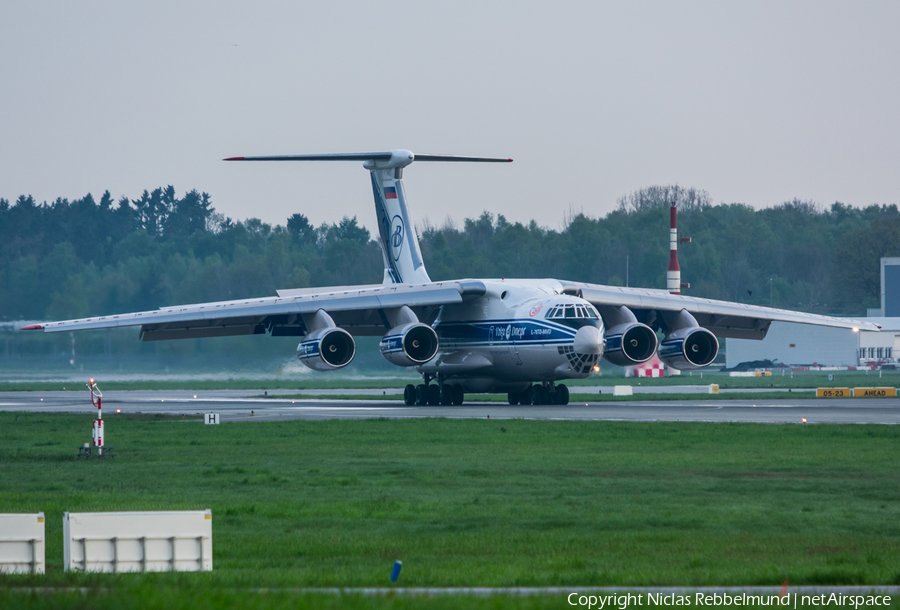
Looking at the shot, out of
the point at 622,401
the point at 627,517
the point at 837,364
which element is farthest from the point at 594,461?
the point at 837,364

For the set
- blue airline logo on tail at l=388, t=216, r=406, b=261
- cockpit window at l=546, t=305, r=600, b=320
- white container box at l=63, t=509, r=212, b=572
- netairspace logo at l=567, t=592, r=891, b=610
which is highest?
blue airline logo on tail at l=388, t=216, r=406, b=261

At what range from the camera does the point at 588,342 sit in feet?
103

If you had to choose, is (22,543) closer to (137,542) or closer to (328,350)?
(137,542)

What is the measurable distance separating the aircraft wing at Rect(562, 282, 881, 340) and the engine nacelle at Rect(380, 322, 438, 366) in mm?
5052

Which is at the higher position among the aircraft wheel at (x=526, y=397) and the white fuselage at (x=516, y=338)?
the white fuselage at (x=516, y=338)

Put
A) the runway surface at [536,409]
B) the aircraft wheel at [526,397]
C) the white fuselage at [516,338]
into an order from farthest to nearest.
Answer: the aircraft wheel at [526,397], the white fuselage at [516,338], the runway surface at [536,409]

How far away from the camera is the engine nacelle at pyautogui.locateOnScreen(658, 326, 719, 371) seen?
115ft

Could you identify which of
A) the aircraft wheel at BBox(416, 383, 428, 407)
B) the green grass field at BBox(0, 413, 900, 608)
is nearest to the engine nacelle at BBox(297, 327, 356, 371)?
the aircraft wheel at BBox(416, 383, 428, 407)

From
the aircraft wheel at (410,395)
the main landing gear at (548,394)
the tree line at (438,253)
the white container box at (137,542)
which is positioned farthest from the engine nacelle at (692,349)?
the tree line at (438,253)

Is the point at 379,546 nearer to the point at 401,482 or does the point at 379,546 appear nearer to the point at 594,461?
the point at 401,482

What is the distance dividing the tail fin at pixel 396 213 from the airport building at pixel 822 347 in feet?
135

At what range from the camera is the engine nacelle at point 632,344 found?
3434 cm

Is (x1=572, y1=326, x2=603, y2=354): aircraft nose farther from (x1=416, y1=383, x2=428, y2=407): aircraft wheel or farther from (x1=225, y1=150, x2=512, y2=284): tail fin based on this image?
(x1=225, y1=150, x2=512, y2=284): tail fin

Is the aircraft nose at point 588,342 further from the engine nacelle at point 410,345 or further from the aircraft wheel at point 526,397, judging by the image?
the aircraft wheel at point 526,397
